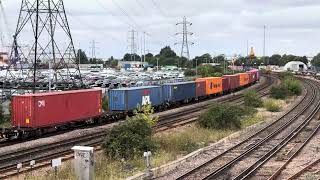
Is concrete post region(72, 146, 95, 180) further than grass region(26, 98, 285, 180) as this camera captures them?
No

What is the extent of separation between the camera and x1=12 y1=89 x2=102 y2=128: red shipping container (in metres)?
28.5

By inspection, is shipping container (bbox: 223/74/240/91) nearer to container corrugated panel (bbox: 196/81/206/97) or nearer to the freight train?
container corrugated panel (bbox: 196/81/206/97)

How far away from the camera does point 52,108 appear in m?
30.0

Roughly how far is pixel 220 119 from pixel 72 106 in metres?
9.32

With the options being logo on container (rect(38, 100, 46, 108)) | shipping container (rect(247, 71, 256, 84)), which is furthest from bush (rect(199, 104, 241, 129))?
shipping container (rect(247, 71, 256, 84))

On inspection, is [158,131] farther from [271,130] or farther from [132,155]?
[132,155]

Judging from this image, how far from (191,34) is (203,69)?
32.1 ft

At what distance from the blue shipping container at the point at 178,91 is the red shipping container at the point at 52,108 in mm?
13715

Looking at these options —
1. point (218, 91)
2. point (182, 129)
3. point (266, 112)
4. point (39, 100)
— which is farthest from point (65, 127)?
point (218, 91)

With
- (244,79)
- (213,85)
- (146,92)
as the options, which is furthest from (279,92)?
(146,92)

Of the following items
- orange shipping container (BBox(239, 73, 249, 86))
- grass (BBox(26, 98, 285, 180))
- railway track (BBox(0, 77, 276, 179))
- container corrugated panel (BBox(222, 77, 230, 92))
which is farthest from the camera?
orange shipping container (BBox(239, 73, 249, 86))

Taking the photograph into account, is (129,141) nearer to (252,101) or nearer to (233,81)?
(252,101)

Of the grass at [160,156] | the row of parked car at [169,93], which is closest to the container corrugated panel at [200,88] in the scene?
the row of parked car at [169,93]

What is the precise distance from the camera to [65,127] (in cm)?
3256
